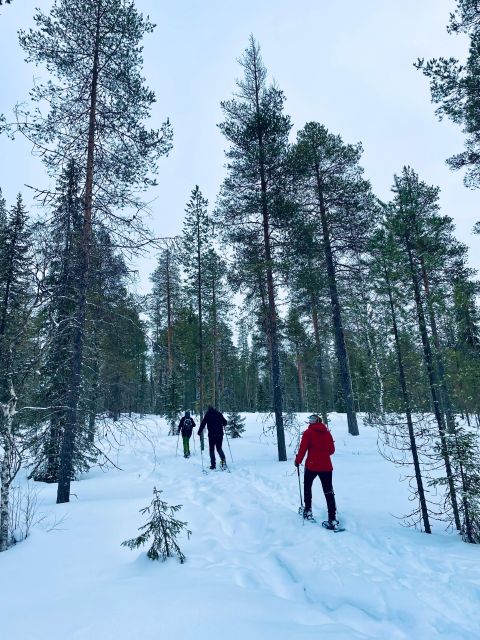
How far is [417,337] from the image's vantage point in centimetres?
702

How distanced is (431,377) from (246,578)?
472cm

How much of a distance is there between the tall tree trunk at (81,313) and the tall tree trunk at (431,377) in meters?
7.47

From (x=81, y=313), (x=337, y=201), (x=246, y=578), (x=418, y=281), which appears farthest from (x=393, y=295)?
(x=337, y=201)

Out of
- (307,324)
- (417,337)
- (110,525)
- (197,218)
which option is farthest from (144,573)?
(307,324)

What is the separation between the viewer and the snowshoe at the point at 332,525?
20.3ft

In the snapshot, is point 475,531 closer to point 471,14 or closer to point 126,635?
point 126,635

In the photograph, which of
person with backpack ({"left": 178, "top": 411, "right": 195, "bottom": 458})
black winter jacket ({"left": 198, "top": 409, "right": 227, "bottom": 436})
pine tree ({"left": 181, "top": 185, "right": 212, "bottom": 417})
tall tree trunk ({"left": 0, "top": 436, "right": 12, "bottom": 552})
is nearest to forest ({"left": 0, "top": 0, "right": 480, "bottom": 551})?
tall tree trunk ({"left": 0, "top": 436, "right": 12, "bottom": 552})

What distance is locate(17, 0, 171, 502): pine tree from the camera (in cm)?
908

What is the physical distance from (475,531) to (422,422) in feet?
6.21

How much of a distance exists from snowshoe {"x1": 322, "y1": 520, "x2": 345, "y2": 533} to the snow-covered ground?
148 millimetres

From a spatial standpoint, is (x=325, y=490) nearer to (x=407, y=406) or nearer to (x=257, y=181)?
(x=407, y=406)

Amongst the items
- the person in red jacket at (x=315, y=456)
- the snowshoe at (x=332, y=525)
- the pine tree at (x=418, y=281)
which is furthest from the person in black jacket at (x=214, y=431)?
the pine tree at (x=418, y=281)

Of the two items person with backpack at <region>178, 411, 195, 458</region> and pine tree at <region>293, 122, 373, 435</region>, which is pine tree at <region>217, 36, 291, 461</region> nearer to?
pine tree at <region>293, 122, 373, 435</region>

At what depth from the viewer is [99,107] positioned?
9.84 meters
